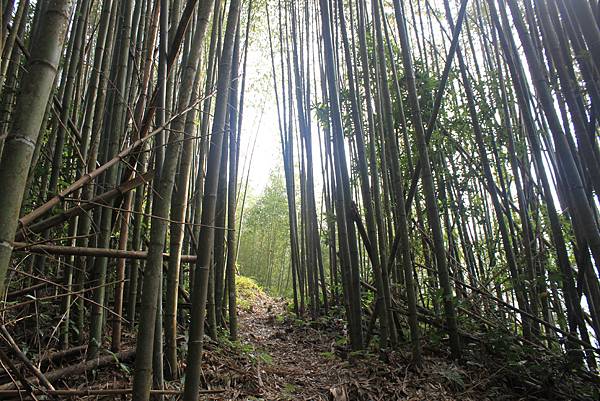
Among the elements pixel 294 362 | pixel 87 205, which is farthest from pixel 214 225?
pixel 294 362

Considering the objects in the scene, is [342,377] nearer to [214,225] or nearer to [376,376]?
[376,376]

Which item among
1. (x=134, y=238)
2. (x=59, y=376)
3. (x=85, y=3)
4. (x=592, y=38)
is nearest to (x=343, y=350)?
(x=134, y=238)

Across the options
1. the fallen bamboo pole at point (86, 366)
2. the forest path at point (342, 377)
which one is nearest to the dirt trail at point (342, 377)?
the forest path at point (342, 377)

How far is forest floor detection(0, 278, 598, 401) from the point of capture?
2031 millimetres

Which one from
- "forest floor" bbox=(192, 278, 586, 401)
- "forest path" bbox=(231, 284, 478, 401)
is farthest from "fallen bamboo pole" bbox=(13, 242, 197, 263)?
"forest path" bbox=(231, 284, 478, 401)

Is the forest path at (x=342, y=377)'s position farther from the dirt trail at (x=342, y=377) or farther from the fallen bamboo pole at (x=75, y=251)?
the fallen bamboo pole at (x=75, y=251)

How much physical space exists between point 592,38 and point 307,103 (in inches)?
139

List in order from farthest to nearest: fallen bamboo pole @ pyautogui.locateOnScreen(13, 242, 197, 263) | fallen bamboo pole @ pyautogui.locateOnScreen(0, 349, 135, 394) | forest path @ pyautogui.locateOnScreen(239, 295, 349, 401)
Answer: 1. forest path @ pyautogui.locateOnScreen(239, 295, 349, 401)
2. fallen bamboo pole @ pyautogui.locateOnScreen(0, 349, 135, 394)
3. fallen bamboo pole @ pyautogui.locateOnScreen(13, 242, 197, 263)

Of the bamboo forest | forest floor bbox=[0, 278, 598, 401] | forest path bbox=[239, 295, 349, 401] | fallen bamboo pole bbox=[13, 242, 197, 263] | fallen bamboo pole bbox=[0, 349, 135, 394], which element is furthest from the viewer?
forest path bbox=[239, 295, 349, 401]

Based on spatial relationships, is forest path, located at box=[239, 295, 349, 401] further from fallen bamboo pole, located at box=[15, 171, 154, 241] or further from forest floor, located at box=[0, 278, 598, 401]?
fallen bamboo pole, located at box=[15, 171, 154, 241]

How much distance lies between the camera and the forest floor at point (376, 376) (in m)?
2.03

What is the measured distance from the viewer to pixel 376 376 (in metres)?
2.50

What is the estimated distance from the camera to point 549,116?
196 cm

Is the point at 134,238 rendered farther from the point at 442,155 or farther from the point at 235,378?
the point at 442,155
